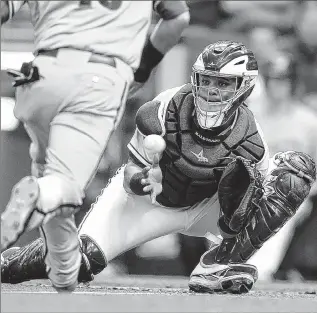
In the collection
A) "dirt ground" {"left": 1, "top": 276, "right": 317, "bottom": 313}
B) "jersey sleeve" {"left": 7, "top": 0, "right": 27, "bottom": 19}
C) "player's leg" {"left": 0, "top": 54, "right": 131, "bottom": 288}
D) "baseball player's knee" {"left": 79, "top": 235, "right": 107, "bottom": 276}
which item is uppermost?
"jersey sleeve" {"left": 7, "top": 0, "right": 27, "bottom": 19}

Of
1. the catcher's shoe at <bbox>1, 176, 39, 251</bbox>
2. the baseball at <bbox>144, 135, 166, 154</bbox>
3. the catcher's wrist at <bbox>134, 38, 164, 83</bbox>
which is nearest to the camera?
the catcher's shoe at <bbox>1, 176, 39, 251</bbox>

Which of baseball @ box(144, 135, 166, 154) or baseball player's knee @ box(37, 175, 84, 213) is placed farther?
baseball @ box(144, 135, 166, 154)

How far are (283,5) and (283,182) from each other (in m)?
0.55

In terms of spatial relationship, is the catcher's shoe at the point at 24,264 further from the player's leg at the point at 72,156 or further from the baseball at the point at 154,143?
the baseball at the point at 154,143

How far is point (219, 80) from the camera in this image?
143cm

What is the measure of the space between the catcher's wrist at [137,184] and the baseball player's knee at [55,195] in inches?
6.5

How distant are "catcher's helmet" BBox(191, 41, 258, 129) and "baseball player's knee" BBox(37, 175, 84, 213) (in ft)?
0.89

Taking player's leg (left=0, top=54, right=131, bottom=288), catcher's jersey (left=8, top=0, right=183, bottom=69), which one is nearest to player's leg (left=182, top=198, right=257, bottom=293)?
player's leg (left=0, top=54, right=131, bottom=288)

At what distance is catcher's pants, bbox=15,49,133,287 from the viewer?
1564mm

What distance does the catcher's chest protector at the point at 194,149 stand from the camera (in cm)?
144

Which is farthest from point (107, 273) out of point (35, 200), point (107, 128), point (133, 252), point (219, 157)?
point (35, 200)

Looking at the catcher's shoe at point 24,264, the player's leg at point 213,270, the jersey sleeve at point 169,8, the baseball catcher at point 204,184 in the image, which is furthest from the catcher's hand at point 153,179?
the jersey sleeve at point 169,8

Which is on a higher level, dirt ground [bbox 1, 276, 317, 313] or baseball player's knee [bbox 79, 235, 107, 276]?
dirt ground [bbox 1, 276, 317, 313]

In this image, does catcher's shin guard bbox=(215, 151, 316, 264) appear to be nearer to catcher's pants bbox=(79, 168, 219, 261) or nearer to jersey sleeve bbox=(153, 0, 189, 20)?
catcher's pants bbox=(79, 168, 219, 261)
